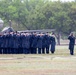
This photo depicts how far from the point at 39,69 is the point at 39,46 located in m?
13.6

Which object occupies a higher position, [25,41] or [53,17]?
[53,17]

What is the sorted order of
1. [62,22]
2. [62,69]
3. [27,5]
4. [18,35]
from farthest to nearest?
[27,5]
[62,22]
[18,35]
[62,69]

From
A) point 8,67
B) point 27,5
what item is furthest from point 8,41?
point 27,5

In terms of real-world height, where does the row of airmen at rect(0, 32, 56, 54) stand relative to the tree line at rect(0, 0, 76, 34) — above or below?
below

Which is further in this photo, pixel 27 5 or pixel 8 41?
pixel 27 5

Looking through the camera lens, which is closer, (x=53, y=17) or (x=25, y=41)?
(x=25, y=41)

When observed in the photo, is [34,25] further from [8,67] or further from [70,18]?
[8,67]

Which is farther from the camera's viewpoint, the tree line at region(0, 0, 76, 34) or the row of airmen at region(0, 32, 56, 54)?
the tree line at region(0, 0, 76, 34)

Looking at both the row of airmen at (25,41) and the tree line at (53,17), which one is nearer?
the row of airmen at (25,41)

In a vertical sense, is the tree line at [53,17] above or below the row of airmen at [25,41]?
above

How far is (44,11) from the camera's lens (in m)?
80.8

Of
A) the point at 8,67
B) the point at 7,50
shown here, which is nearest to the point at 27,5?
the point at 7,50

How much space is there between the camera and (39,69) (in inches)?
875

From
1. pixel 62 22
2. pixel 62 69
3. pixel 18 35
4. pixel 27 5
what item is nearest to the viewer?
pixel 62 69
